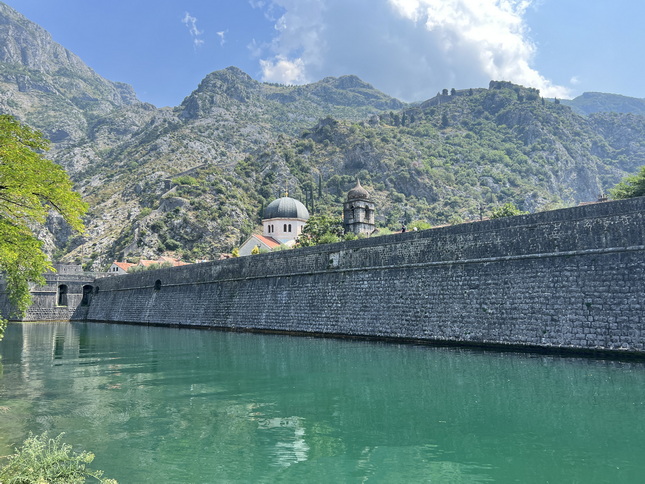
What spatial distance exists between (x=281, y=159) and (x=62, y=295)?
220 feet

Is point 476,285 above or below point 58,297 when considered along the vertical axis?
below

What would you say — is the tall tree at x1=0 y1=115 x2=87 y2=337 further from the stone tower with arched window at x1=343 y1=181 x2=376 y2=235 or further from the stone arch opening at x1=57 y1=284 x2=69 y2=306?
the stone arch opening at x1=57 y1=284 x2=69 y2=306

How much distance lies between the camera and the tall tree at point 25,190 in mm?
10531

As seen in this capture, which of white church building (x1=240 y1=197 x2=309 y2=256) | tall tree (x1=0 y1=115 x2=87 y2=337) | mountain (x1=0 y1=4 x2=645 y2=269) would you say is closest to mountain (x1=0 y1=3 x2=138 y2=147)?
mountain (x1=0 y1=4 x2=645 y2=269)

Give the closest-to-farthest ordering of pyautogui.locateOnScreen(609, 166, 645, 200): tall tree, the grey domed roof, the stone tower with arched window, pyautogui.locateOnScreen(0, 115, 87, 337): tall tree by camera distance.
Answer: pyautogui.locateOnScreen(0, 115, 87, 337): tall tree
pyautogui.locateOnScreen(609, 166, 645, 200): tall tree
the stone tower with arched window
the grey domed roof

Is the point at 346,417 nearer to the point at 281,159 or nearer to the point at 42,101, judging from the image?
the point at 281,159

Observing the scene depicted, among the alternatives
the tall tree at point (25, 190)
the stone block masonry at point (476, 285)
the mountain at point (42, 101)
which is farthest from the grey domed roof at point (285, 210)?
the mountain at point (42, 101)

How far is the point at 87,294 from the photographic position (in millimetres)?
53281

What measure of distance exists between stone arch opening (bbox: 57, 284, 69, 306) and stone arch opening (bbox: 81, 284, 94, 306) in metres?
1.83

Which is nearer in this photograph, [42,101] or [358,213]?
[358,213]

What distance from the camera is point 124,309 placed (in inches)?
1731

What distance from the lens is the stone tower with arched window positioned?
176 feet

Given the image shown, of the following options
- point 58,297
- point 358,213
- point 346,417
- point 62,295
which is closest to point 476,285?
point 346,417

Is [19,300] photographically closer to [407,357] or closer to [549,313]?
[407,357]
